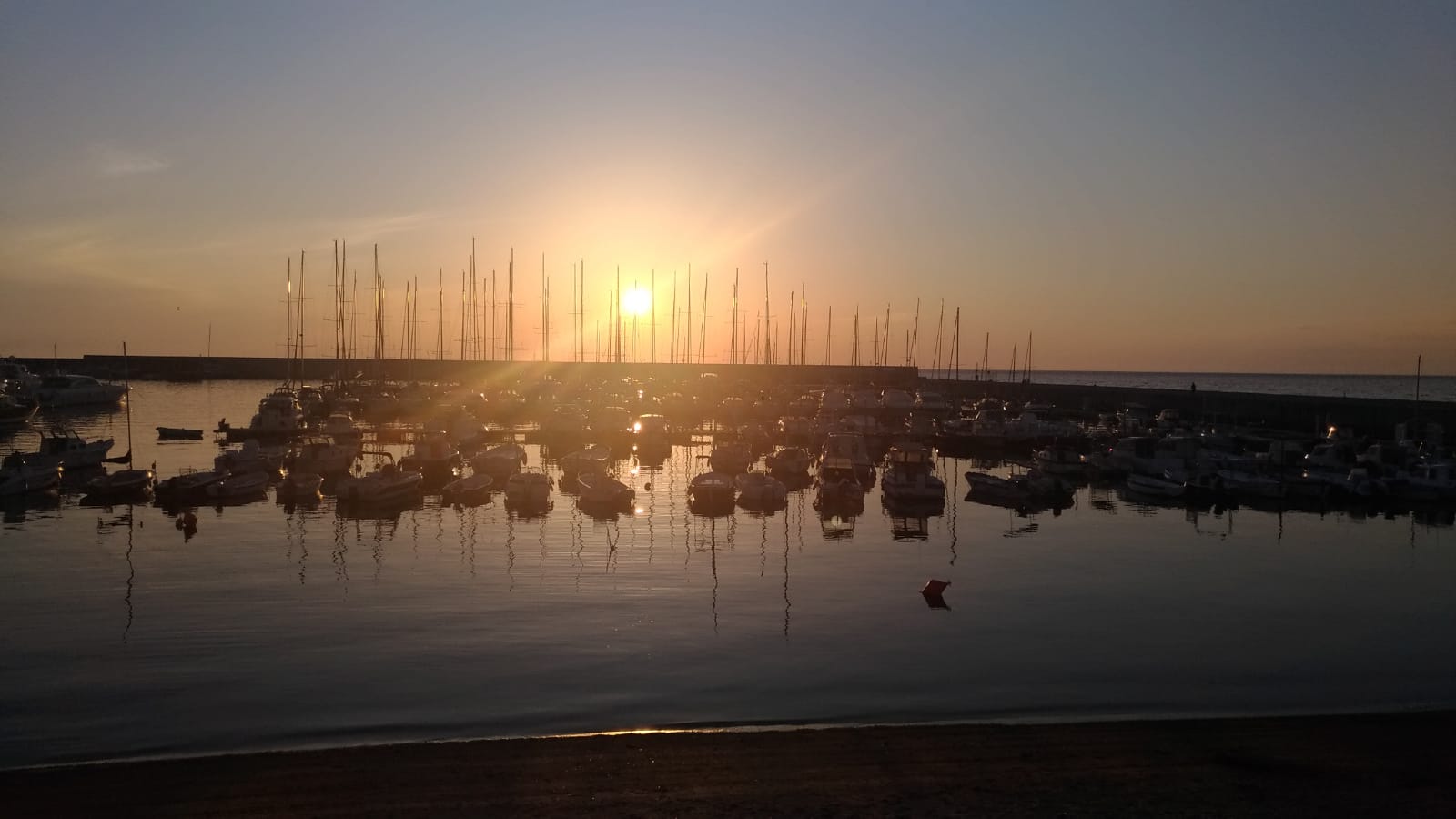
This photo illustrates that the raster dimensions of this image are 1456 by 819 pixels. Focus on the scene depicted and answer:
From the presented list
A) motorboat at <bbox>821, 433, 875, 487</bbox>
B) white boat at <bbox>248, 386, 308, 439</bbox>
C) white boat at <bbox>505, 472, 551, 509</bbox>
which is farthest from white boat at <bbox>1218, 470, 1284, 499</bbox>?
white boat at <bbox>248, 386, 308, 439</bbox>

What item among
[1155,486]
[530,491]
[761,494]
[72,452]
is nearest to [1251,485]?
[1155,486]

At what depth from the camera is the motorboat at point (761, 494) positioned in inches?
1839

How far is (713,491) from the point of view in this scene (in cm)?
4625

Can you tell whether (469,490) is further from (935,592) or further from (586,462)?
(935,592)

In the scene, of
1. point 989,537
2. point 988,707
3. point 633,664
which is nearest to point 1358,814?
point 988,707

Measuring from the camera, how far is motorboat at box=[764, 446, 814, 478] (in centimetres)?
5691

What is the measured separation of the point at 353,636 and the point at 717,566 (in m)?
12.5

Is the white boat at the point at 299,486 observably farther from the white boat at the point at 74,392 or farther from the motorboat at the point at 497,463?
the white boat at the point at 74,392

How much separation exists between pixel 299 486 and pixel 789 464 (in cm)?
2504

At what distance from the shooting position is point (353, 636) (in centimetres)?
2364

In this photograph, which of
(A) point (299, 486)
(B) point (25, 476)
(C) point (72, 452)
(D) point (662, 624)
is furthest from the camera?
(C) point (72, 452)

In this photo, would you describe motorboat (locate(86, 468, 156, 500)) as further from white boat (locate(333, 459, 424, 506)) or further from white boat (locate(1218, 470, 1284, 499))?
white boat (locate(1218, 470, 1284, 499))

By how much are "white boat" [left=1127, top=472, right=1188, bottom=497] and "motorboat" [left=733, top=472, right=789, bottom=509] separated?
19672 mm

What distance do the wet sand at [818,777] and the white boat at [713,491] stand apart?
95.6ft
